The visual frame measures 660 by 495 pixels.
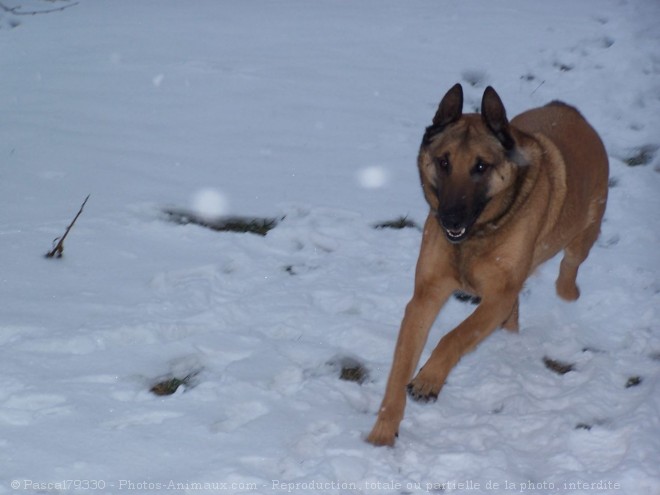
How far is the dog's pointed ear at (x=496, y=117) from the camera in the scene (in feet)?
14.1

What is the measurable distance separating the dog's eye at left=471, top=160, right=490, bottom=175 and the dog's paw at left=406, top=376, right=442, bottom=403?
108cm

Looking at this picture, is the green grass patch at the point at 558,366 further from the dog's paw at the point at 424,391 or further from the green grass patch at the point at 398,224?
the green grass patch at the point at 398,224

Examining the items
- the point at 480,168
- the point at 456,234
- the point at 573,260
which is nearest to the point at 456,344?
the point at 456,234

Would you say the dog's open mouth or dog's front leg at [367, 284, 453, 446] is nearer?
dog's front leg at [367, 284, 453, 446]

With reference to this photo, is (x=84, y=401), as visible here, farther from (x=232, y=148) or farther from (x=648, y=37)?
(x=648, y=37)

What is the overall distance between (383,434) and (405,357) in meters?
0.45

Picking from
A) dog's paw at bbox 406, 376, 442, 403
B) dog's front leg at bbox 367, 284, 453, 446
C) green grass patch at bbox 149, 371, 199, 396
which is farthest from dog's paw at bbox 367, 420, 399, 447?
green grass patch at bbox 149, 371, 199, 396

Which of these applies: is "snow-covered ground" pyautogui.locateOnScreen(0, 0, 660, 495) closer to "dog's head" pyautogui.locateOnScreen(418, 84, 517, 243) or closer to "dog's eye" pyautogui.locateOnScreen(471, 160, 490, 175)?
"dog's head" pyautogui.locateOnScreen(418, 84, 517, 243)

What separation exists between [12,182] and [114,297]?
6.31 feet

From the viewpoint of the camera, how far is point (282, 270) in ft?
18.0

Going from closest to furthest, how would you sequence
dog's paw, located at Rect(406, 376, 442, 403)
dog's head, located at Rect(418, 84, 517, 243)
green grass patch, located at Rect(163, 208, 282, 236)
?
dog's paw, located at Rect(406, 376, 442, 403), dog's head, located at Rect(418, 84, 517, 243), green grass patch, located at Rect(163, 208, 282, 236)

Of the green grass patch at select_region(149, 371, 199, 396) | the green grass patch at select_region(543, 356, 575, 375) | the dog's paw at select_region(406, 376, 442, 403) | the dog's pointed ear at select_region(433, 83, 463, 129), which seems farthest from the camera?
the green grass patch at select_region(543, 356, 575, 375)

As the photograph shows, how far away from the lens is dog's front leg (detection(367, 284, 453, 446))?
12.5 ft

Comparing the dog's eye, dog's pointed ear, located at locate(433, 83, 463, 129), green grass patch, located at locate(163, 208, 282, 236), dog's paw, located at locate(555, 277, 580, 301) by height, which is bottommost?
dog's paw, located at locate(555, 277, 580, 301)
